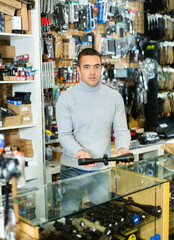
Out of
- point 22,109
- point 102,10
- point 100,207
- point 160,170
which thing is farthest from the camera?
point 102,10

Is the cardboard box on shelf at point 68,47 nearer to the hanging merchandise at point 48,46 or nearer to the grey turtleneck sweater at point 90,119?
the hanging merchandise at point 48,46

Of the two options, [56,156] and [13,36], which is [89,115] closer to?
[13,36]

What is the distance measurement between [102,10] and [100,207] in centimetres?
366

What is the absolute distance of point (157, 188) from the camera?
1954 millimetres

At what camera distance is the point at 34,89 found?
352 centimetres

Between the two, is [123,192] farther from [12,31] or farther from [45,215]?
[12,31]

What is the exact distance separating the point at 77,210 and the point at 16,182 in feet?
1.76

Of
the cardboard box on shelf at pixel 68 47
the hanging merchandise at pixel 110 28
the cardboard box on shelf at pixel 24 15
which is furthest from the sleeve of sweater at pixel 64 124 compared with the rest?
the hanging merchandise at pixel 110 28

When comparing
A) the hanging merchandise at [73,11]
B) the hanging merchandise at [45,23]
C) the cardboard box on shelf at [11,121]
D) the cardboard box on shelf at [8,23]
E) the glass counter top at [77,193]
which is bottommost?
the glass counter top at [77,193]

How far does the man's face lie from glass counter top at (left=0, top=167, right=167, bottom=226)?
686mm

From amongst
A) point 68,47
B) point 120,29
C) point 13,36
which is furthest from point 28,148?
point 120,29

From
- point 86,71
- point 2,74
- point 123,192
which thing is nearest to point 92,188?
point 123,192

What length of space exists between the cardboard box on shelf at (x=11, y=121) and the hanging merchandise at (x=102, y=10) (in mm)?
2157

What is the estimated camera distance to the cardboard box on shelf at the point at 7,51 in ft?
11.7
